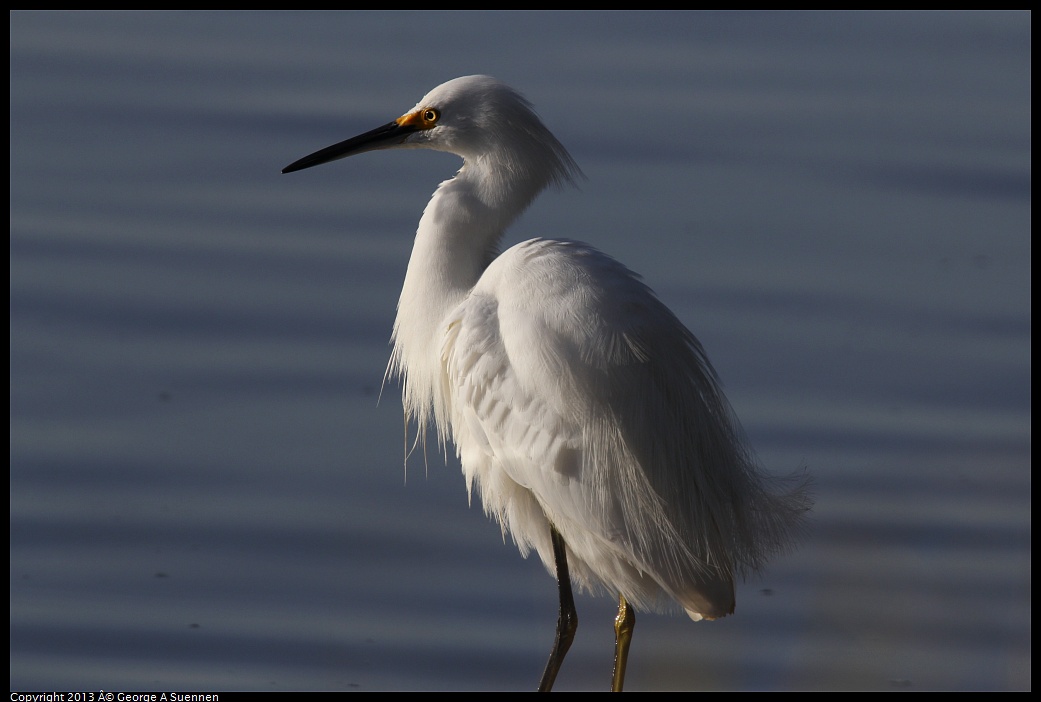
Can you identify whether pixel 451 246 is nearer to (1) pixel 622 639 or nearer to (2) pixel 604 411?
(2) pixel 604 411

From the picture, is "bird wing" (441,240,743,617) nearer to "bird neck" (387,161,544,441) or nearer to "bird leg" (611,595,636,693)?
"bird leg" (611,595,636,693)

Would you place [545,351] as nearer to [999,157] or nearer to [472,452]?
[472,452]

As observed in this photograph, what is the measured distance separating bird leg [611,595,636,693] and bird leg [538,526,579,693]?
0.11 m

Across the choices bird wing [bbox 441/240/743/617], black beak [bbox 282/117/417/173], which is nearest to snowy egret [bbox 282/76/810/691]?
bird wing [bbox 441/240/743/617]

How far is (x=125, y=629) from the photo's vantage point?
4191 mm

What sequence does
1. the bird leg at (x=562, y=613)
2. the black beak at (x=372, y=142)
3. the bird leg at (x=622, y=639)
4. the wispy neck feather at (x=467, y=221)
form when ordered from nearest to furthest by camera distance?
the bird leg at (x=622, y=639) < the bird leg at (x=562, y=613) < the wispy neck feather at (x=467, y=221) < the black beak at (x=372, y=142)

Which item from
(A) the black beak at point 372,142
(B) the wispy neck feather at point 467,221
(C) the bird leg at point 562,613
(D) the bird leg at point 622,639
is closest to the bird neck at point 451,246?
(B) the wispy neck feather at point 467,221

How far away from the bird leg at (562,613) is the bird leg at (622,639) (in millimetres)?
113

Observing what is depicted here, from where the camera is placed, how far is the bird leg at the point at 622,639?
3.37 meters

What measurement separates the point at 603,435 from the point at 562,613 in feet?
1.68

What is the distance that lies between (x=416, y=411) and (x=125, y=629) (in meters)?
1.01

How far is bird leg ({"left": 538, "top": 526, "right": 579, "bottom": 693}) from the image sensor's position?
3477mm

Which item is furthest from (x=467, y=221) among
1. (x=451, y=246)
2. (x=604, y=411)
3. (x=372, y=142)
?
(x=604, y=411)

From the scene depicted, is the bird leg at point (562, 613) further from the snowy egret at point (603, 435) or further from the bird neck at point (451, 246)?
the bird neck at point (451, 246)
